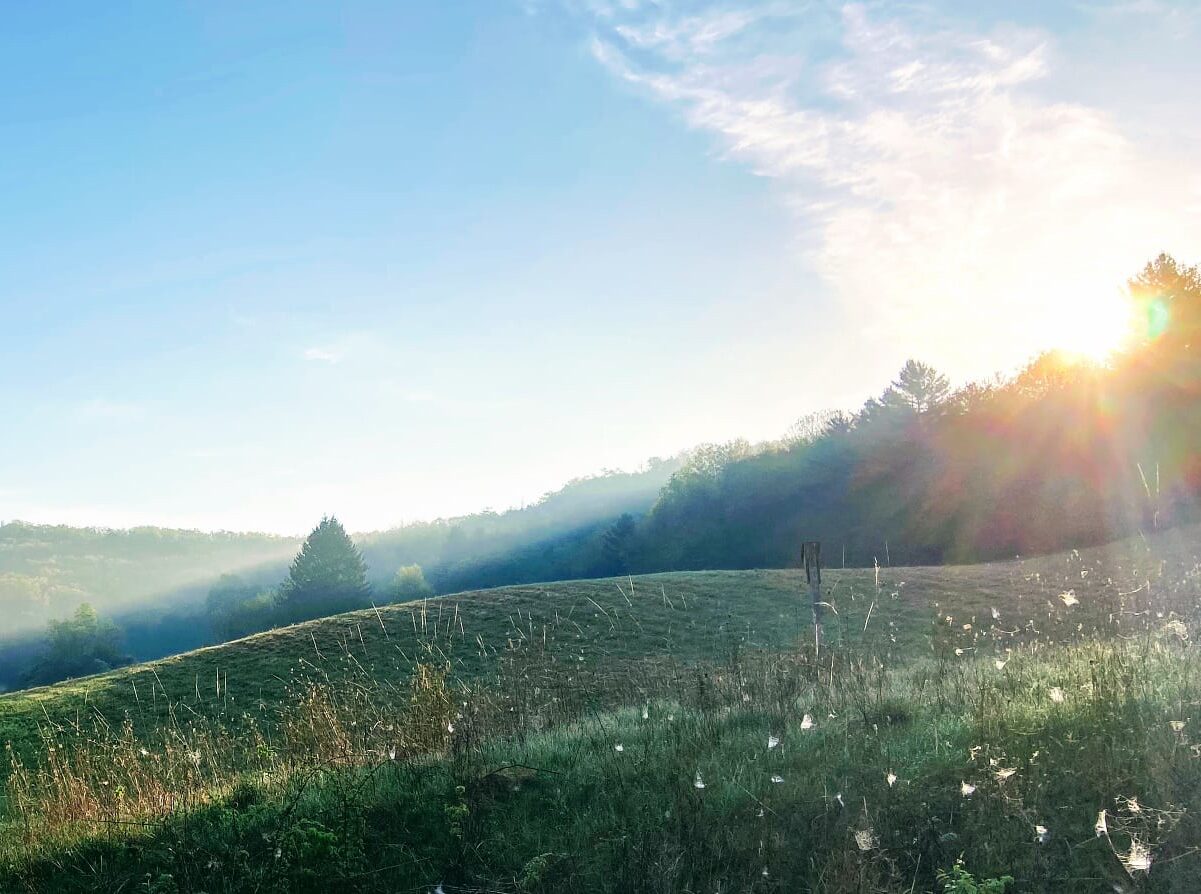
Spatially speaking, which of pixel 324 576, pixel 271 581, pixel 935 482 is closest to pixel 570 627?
pixel 935 482

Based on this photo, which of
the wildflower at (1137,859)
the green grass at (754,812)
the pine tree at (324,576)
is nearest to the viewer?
the wildflower at (1137,859)

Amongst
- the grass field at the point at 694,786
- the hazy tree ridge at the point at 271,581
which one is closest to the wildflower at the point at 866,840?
the grass field at the point at 694,786

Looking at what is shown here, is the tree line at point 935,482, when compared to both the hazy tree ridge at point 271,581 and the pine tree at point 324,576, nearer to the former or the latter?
the pine tree at point 324,576

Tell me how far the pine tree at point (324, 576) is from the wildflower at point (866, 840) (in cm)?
8181

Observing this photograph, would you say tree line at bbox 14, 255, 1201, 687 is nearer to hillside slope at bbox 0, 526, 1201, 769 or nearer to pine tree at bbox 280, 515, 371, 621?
pine tree at bbox 280, 515, 371, 621

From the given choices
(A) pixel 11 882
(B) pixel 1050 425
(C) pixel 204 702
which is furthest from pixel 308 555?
(A) pixel 11 882

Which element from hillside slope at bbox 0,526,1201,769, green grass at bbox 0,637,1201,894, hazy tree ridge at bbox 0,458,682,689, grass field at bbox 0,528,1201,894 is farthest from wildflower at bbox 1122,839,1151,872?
hazy tree ridge at bbox 0,458,682,689

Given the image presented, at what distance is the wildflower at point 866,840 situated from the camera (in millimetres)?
4297

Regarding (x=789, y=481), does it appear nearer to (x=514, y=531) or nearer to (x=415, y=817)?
(x=415, y=817)

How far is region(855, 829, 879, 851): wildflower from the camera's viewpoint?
4297mm

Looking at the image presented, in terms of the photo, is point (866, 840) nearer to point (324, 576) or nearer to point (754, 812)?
point (754, 812)

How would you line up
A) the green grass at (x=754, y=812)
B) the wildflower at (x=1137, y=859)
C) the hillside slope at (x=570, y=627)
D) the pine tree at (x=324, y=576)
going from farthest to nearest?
the pine tree at (x=324, y=576) < the hillside slope at (x=570, y=627) < the green grass at (x=754, y=812) < the wildflower at (x=1137, y=859)

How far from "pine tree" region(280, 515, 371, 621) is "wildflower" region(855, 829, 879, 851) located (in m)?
81.8

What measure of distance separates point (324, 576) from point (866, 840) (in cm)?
8688
